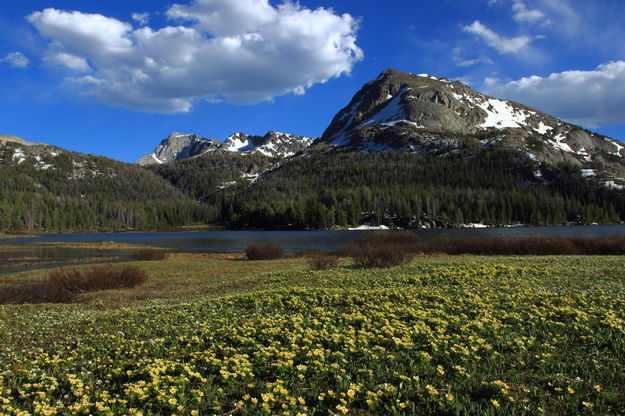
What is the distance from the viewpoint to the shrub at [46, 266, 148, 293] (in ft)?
113

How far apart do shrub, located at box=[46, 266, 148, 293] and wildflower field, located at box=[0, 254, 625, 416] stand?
56.1 ft

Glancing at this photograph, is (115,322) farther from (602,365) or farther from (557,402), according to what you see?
(602,365)

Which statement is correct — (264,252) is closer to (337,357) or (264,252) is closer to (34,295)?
(34,295)

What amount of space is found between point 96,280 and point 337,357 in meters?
33.4

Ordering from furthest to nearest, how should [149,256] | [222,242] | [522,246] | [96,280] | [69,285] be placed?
[222,242] < [149,256] < [522,246] < [96,280] < [69,285]

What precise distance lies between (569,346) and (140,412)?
1147cm

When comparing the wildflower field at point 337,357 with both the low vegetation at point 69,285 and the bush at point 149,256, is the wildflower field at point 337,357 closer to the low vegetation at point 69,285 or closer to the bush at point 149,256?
the low vegetation at point 69,285

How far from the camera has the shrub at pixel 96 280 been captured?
113 feet

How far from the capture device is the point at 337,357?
10.4 metres

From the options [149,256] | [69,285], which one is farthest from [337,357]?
[149,256]

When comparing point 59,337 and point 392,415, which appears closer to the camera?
point 392,415

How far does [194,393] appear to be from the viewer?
27.1ft

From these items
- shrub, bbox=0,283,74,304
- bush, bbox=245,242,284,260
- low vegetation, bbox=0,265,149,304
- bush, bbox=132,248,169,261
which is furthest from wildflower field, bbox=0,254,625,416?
bush, bbox=132,248,169,261

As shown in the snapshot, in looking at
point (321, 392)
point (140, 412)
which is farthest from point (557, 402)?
point (140, 412)
